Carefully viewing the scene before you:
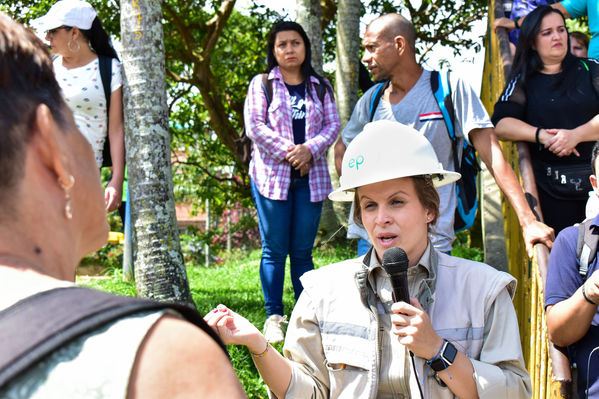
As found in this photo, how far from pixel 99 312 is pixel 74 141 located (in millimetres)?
368

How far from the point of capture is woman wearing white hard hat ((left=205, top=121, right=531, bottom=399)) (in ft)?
7.84

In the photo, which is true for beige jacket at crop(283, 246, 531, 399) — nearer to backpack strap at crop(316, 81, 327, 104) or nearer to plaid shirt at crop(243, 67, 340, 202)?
plaid shirt at crop(243, 67, 340, 202)

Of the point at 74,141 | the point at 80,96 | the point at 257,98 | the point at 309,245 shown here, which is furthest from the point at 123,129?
the point at 74,141

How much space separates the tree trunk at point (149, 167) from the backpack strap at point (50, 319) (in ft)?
13.9

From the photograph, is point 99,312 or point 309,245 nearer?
point 99,312

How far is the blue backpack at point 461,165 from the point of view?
434 cm

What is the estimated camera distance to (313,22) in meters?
8.63

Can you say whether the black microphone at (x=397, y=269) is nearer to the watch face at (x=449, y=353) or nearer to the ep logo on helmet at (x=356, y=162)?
the watch face at (x=449, y=353)

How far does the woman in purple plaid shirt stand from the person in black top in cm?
139

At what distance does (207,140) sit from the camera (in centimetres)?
1700

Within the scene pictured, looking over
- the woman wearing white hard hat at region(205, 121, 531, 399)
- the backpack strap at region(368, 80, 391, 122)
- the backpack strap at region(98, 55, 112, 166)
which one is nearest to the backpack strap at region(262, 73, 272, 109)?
the backpack strap at region(368, 80, 391, 122)

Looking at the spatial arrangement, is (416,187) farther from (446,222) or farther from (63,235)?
(63,235)

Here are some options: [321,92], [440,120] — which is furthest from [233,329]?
[321,92]

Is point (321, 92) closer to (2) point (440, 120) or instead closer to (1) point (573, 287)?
(2) point (440, 120)
